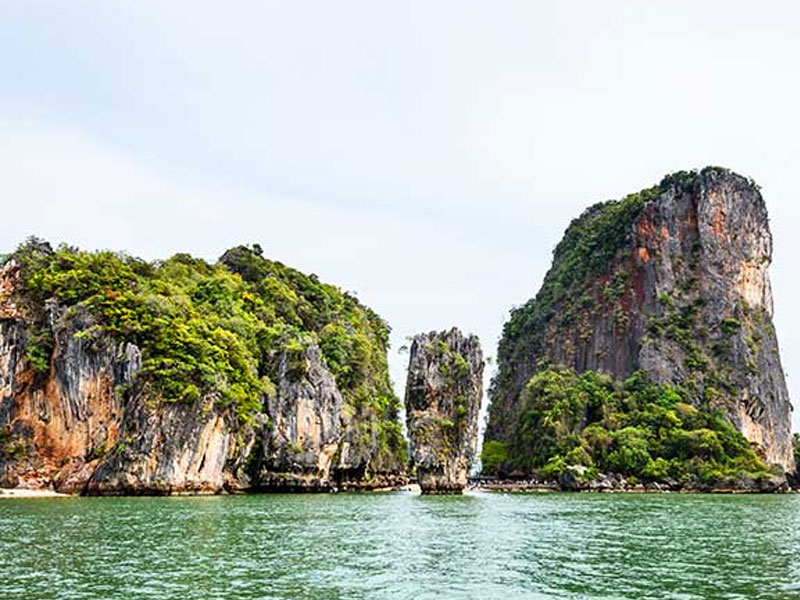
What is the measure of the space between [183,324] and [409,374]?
17394 mm

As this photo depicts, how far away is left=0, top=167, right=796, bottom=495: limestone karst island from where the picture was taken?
5294 cm

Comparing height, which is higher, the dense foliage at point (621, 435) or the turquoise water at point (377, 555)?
the dense foliage at point (621, 435)

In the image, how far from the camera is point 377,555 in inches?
958

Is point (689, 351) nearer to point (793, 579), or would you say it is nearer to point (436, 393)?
point (436, 393)

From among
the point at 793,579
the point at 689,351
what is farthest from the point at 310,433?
the point at 689,351

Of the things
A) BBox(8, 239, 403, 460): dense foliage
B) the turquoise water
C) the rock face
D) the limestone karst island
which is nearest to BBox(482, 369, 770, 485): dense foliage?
the limestone karst island

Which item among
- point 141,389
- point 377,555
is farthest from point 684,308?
point 377,555

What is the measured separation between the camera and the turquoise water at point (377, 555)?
18312 millimetres

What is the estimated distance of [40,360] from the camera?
178 ft

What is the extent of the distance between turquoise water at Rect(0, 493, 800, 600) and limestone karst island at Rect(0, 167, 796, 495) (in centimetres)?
1319

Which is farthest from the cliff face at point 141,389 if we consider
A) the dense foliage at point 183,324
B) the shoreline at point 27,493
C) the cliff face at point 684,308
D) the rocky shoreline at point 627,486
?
the cliff face at point 684,308

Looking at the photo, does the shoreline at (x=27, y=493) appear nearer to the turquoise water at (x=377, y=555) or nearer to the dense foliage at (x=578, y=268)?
the turquoise water at (x=377, y=555)

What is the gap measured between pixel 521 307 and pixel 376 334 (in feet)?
157

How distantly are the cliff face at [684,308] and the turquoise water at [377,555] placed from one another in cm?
7017
